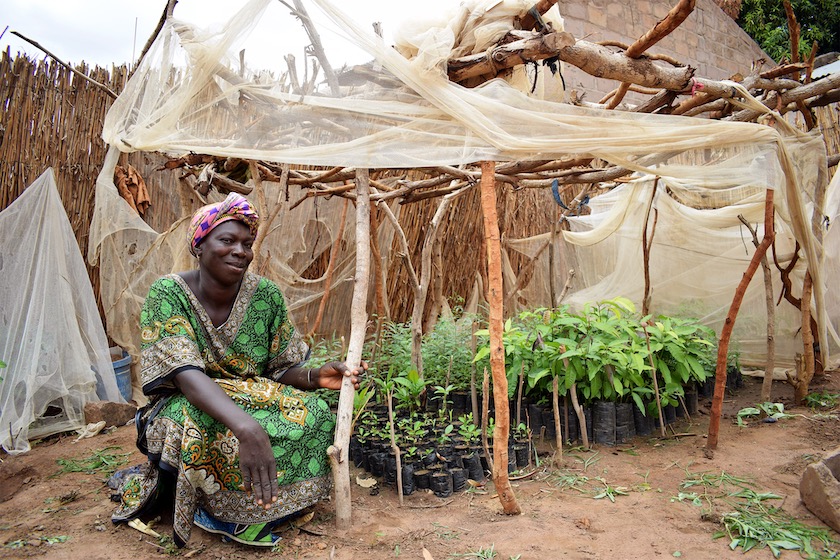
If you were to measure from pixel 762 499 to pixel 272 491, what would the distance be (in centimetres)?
215

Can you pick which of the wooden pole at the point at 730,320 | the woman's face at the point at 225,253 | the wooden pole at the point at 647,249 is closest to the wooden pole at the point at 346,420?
the woman's face at the point at 225,253

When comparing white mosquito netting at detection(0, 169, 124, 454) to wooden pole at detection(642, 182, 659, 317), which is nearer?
white mosquito netting at detection(0, 169, 124, 454)

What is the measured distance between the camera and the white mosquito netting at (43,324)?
3.32 m

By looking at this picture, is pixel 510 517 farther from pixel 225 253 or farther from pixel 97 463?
pixel 97 463

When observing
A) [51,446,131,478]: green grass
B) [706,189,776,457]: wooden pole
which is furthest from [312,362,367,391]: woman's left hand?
[706,189,776,457]: wooden pole

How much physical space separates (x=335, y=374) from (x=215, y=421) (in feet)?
1.73

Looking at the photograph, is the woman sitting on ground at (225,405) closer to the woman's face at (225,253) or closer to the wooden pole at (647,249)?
the woman's face at (225,253)

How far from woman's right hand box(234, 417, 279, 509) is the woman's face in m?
0.62

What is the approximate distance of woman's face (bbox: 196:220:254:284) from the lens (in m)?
2.28

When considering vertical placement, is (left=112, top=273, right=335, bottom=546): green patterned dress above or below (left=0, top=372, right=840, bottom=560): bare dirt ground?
above

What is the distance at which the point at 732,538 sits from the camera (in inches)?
87.0

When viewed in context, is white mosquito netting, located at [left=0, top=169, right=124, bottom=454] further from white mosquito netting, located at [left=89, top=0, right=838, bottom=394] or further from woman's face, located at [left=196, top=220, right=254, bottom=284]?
woman's face, located at [left=196, top=220, right=254, bottom=284]

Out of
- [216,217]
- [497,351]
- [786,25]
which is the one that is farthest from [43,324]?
[786,25]

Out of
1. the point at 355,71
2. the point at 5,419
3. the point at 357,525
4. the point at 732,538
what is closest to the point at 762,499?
the point at 732,538
